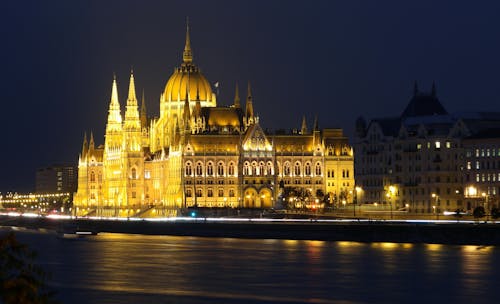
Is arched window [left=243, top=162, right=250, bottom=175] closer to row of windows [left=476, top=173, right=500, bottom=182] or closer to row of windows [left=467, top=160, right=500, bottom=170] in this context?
row of windows [left=467, top=160, right=500, bottom=170]

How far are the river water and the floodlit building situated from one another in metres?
35.4

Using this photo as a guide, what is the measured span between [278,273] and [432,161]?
247ft

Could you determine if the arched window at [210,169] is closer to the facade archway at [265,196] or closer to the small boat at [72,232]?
the facade archway at [265,196]

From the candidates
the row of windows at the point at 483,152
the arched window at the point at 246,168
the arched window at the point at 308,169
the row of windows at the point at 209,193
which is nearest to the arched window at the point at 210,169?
the row of windows at the point at 209,193

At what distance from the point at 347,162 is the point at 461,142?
49.7 meters

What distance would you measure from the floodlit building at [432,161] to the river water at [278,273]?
35358 millimetres

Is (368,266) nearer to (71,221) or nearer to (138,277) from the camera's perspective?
(138,277)

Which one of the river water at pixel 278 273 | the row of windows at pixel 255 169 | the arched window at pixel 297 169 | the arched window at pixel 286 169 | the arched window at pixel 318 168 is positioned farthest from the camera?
the arched window at pixel 297 169

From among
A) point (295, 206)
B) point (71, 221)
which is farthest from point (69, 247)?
point (295, 206)

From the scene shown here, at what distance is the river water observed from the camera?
59.8 metres

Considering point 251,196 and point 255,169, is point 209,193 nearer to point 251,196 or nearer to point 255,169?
point 251,196

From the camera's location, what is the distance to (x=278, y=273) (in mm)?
74312

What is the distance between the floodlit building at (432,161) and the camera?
454ft

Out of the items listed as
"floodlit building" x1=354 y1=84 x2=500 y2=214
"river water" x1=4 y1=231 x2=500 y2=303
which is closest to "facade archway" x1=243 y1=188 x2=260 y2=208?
"floodlit building" x1=354 y1=84 x2=500 y2=214
